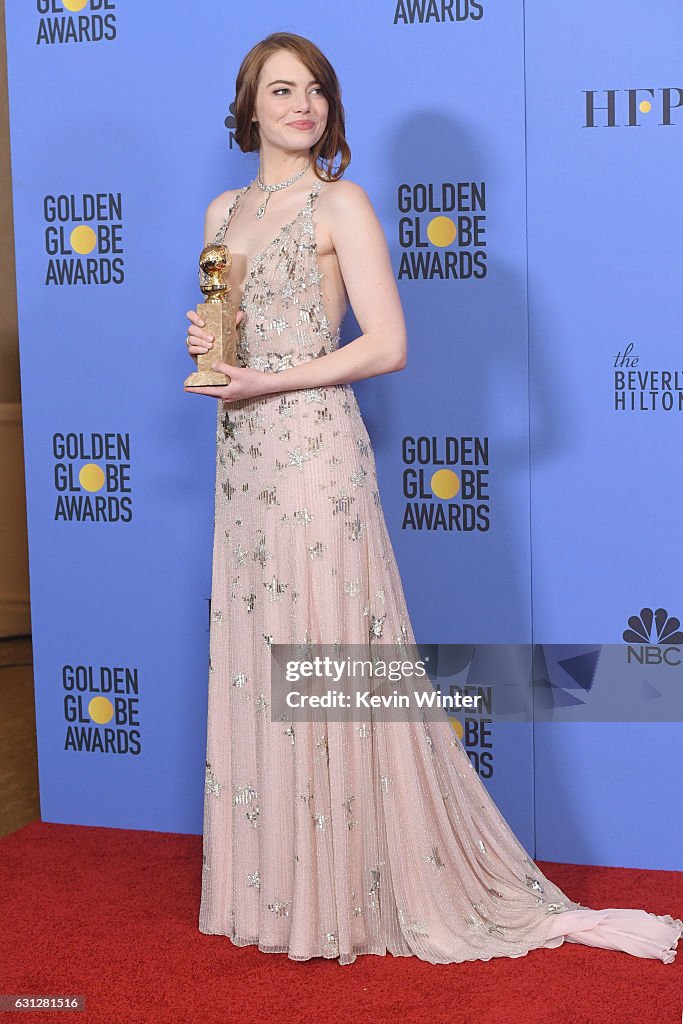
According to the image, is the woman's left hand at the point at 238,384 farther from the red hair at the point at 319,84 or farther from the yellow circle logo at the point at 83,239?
the yellow circle logo at the point at 83,239

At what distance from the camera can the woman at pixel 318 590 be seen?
8.93 feet

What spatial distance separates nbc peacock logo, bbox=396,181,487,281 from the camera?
3348mm

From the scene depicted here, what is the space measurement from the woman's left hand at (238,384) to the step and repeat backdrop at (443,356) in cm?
83

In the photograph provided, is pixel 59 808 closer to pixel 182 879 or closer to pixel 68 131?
pixel 182 879

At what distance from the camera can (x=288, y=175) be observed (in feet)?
9.27

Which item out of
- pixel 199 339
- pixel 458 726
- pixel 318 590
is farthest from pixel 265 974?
pixel 199 339

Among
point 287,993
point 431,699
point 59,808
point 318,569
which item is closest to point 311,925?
point 287,993

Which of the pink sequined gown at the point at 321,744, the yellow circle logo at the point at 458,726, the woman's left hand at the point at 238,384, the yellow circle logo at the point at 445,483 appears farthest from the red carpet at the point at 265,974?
the woman's left hand at the point at 238,384

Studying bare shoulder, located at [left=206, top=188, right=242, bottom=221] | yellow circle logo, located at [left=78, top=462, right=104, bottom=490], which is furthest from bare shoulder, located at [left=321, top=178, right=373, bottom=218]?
yellow circle logo, located at [left=78, top=462, right=104, bottom=490]

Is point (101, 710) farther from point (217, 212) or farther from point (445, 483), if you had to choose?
point (217, 212)

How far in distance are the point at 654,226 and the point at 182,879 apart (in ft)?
7.20

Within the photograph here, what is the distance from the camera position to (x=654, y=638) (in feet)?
11.0

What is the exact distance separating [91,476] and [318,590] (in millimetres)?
1284

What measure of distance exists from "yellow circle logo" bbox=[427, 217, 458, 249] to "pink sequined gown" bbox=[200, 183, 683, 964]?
68cm
